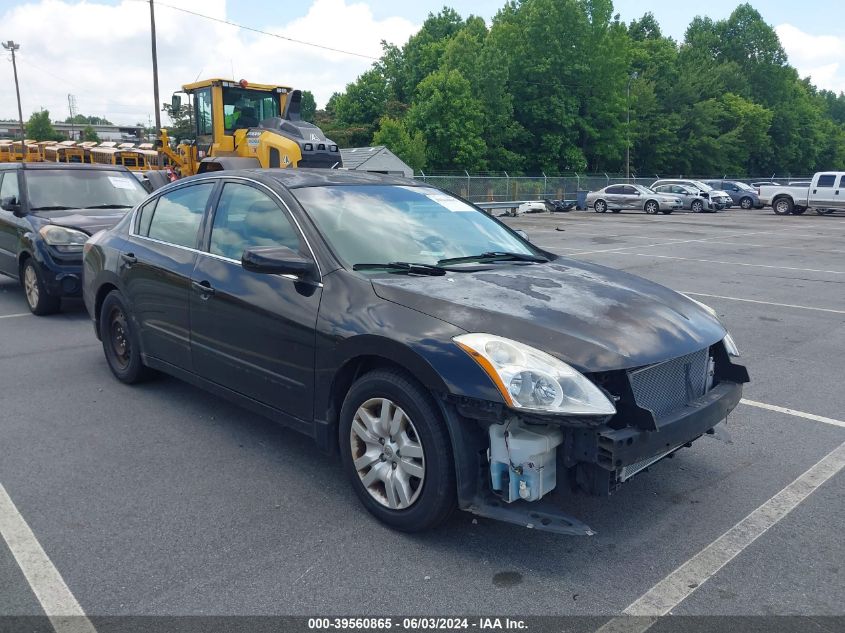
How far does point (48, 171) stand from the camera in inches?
367

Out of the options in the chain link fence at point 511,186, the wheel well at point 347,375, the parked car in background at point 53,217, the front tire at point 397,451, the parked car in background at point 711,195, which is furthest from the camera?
the parked car in background at point 711,195

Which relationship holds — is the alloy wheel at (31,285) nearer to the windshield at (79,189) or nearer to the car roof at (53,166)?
the windshield at (79,189)

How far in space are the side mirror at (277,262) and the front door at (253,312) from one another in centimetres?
9

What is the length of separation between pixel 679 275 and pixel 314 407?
405 inches

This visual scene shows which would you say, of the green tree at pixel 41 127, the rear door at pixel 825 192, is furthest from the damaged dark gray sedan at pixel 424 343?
the green tree at pixel 41 127

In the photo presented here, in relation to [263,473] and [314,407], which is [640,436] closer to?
[314,407]

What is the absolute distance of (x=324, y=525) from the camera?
3.48 m

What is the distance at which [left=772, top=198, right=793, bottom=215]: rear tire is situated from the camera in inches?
1358

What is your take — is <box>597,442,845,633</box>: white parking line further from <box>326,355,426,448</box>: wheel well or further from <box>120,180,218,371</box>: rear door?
<box>120,180,218,371</box>: rear door

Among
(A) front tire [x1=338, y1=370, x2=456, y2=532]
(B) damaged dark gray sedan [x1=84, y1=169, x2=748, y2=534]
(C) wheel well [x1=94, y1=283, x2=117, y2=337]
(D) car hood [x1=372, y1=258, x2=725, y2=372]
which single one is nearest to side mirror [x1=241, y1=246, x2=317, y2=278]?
(B) damaged dark gray sedan [x1=84, y1=169, x2=748, y2=534]

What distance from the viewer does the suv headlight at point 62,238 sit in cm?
820

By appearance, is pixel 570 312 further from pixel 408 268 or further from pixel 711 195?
pixel 711 195

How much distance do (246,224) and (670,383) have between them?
8.43 ft

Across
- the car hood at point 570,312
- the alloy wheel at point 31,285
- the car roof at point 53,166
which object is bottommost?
the alloy wheel at point 31,285
